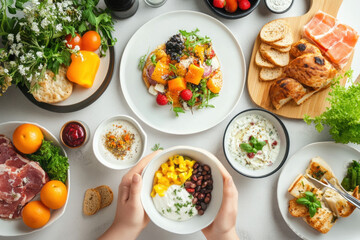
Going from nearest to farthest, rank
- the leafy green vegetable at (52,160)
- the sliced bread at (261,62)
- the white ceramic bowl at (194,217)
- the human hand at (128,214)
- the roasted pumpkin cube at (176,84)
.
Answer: the white ceramic bowl at (194,217), the human hand at (128,214), the leafy green vegetable at (52,160), the roasted pumpkin cube at (176,84), the sliced bread at (261,62)

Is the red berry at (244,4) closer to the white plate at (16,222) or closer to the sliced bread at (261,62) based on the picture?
the sliced bread at (261,62)

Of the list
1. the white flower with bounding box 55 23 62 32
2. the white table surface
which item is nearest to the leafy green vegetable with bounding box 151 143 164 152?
the white table surface

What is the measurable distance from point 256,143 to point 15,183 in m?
1.79

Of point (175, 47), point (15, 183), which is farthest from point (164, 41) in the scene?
point (15, 183)

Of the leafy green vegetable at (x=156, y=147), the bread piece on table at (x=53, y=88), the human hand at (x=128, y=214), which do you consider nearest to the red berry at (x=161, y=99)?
the leafy green vegetable at (x=156, y=147)

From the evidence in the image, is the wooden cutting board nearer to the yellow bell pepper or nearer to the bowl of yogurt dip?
the bowl of yogurt dip

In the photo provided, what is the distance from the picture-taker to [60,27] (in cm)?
199

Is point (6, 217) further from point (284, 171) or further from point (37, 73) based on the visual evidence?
point (284, 171)

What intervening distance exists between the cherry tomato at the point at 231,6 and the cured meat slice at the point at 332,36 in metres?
0.59

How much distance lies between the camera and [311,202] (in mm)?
2166

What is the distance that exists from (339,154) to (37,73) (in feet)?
7.57

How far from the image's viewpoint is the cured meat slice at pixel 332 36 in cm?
230

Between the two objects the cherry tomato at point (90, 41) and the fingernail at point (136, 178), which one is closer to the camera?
the fingernail at point (136, 178)

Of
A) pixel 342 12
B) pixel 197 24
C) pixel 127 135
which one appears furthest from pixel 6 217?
pixel 342 12
